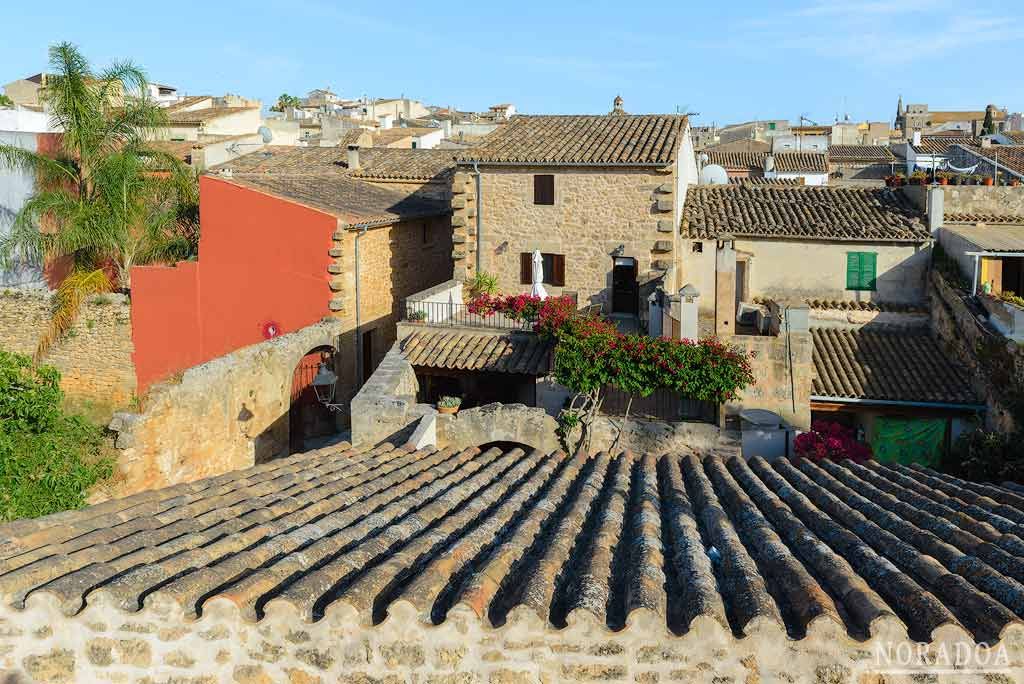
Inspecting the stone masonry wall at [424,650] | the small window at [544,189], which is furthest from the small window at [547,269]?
the stone masonry wall at [424,650]

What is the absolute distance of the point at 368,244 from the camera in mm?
23609

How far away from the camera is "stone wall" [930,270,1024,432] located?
16250mm

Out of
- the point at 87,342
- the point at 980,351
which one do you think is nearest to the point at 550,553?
the point at 980,351

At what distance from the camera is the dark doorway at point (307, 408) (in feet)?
67.8

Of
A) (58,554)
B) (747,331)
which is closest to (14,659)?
(58,554)

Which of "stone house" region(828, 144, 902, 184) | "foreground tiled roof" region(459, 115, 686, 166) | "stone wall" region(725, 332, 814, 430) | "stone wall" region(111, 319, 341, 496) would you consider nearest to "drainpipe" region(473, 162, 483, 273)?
"foreground tiled roof" region(459, 115, 686, 166)

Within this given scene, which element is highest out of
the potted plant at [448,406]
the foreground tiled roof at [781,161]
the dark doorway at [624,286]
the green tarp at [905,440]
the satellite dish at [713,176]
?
the foreground tiled roof at [781,161]

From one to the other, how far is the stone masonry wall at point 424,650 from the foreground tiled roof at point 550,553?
49 millimetres

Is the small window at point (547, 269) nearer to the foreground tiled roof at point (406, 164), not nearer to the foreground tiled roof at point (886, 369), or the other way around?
the foreground tiled roof at point (406, 164)

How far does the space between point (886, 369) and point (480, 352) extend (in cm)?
846

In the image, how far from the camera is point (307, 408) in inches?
842

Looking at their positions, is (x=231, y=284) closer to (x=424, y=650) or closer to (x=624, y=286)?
(x=624, y=286)

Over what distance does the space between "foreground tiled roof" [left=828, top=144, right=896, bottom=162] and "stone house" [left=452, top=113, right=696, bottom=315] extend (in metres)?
31.9

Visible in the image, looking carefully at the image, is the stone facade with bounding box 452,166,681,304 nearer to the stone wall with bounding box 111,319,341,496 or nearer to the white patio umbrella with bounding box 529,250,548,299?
the white patio umbrella with bounding box 529,250,548,299
